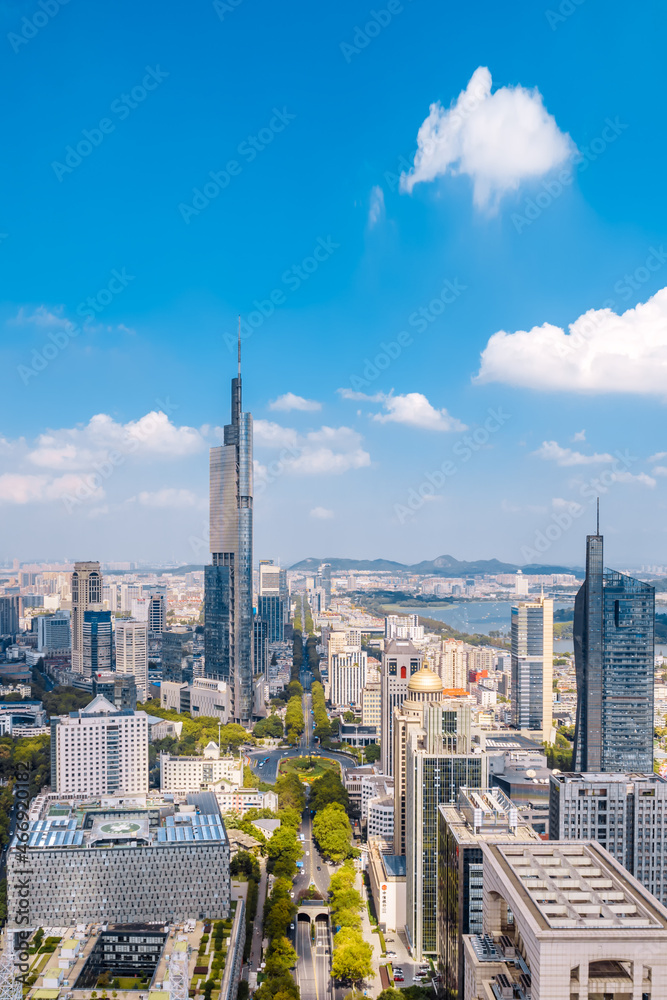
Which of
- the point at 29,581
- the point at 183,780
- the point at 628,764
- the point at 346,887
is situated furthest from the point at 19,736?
the point at 29,581

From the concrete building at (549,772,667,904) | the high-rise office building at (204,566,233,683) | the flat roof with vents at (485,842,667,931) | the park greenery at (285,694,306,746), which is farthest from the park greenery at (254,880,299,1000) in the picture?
the high-rise office building at (204,566,233,683)

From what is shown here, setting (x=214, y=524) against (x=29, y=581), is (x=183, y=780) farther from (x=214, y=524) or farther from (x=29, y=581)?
(x=29, y=581)

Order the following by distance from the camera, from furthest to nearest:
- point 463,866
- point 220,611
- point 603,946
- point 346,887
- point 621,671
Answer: point 220,611
point 621,671
point 346,887
point 463,866
point 603,946

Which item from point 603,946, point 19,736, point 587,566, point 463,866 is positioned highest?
point 587,566

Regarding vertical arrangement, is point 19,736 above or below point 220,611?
below

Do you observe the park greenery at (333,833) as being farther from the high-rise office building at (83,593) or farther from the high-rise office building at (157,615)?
the high-rise office building at (157,615)

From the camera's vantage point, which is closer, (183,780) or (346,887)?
(346,887)

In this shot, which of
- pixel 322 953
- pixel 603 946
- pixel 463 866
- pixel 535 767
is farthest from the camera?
pixel 535 767
